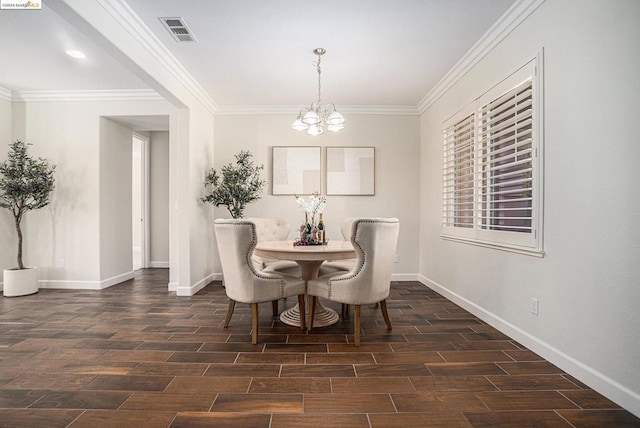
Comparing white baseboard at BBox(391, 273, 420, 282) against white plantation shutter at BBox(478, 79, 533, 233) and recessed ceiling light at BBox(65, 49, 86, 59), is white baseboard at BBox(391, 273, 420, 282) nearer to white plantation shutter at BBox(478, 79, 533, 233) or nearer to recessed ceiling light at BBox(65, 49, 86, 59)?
white plantation shutter at BBox(478, 79, 533, 233)

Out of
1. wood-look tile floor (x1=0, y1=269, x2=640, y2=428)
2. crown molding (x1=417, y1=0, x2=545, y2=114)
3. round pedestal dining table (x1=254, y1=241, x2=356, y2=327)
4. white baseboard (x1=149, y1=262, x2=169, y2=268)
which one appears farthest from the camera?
white baseboard (x1=149, y1=262, x2=169, y2=268)

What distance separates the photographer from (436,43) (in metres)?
3.18

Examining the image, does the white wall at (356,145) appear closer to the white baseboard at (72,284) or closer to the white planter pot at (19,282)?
the white baseboard at (72,284)

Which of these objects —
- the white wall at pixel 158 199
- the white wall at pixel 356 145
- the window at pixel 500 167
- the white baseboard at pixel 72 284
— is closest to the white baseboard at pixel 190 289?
the white wall at pixel 356 145

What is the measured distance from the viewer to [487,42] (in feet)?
10.1

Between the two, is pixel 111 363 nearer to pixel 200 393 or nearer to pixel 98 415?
pixel 98 415

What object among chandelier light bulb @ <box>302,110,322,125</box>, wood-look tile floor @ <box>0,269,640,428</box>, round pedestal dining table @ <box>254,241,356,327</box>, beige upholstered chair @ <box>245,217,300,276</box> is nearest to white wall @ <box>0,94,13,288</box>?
wood-look tile floor @ <box>0,269,640,428</box>

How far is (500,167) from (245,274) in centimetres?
227

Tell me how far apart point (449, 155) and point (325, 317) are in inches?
95.2

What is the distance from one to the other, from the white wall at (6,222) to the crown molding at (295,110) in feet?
8.56

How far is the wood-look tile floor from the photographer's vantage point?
1711 mm

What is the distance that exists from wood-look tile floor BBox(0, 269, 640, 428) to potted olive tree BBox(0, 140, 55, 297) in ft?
3.33

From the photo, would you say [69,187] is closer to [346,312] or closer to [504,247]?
[346,312]

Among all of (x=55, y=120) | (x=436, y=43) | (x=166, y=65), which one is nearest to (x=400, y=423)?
(x=436, y=43)
